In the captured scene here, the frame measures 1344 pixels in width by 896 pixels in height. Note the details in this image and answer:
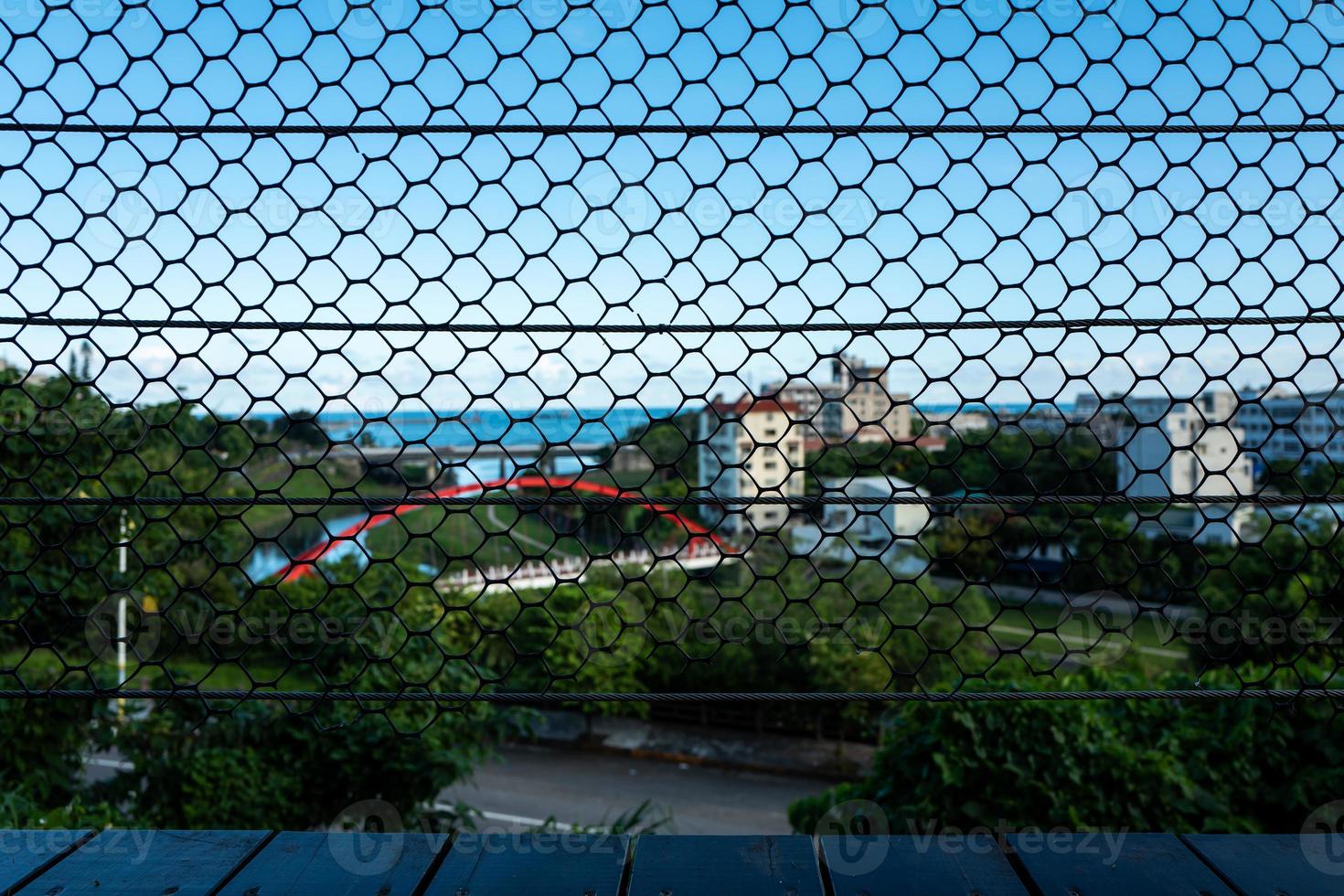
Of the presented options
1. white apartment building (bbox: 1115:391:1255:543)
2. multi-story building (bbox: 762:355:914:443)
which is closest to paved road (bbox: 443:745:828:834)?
multi-story building (bbox: 762:355:914:443)

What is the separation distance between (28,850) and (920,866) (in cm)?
87

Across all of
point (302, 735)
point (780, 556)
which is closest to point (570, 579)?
point (302, 735)

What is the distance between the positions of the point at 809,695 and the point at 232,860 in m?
0.58

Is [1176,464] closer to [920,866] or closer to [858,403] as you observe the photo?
[858,403]

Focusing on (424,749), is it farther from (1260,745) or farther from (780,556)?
(780,556)

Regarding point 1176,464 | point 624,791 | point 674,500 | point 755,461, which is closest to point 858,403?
point 755,461

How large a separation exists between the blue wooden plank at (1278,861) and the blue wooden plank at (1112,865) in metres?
0.02

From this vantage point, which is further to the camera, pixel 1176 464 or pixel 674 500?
pixel 1176 464

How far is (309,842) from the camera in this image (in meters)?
1.03

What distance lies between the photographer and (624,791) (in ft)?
32.1

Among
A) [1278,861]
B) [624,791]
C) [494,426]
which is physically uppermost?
[494,426]

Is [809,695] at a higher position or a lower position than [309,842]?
higher

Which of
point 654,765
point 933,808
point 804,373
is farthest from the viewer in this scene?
point 654,765

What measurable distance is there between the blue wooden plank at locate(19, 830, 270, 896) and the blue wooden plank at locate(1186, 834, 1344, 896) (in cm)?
92
